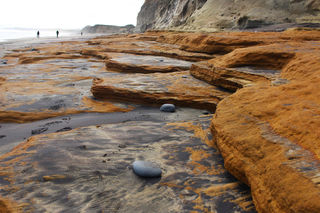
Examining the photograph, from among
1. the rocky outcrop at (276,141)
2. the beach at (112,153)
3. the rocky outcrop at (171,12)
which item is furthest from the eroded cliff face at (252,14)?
the rocky outcrop at (276,141)

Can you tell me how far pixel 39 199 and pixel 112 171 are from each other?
0.53 m

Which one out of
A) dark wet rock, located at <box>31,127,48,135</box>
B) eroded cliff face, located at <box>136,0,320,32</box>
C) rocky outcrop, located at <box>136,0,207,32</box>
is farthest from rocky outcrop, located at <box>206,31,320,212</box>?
rocky outcrop, located at <box>136,0,207,32</box>

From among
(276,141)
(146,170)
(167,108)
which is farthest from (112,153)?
(167,108)

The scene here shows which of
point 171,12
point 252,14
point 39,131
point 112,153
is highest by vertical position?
point 171,12

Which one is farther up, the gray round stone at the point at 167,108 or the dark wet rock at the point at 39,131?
the gray round stone at the point at 167,108

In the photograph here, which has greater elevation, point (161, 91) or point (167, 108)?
point (161, 91)

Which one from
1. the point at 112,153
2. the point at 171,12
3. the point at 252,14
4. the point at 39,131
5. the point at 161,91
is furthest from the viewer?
the point at 171,12

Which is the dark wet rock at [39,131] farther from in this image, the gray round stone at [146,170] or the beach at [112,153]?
the gray round stone at [146,170]

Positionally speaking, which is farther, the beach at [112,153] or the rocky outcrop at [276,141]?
the beach at [112,153]

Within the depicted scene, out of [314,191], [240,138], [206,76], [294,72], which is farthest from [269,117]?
[206,76]

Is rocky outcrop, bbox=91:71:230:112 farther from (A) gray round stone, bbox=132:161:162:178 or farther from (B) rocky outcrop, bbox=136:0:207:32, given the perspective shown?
(B) rocky outcrop, bbox=136:0:207:32

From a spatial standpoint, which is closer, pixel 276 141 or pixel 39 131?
pixel 276 141

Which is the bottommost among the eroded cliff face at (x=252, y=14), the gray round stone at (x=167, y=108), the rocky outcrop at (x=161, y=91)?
the gray round stone at (x=167, y=108)

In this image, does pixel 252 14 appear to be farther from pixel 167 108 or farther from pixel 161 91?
pixel 167 108
